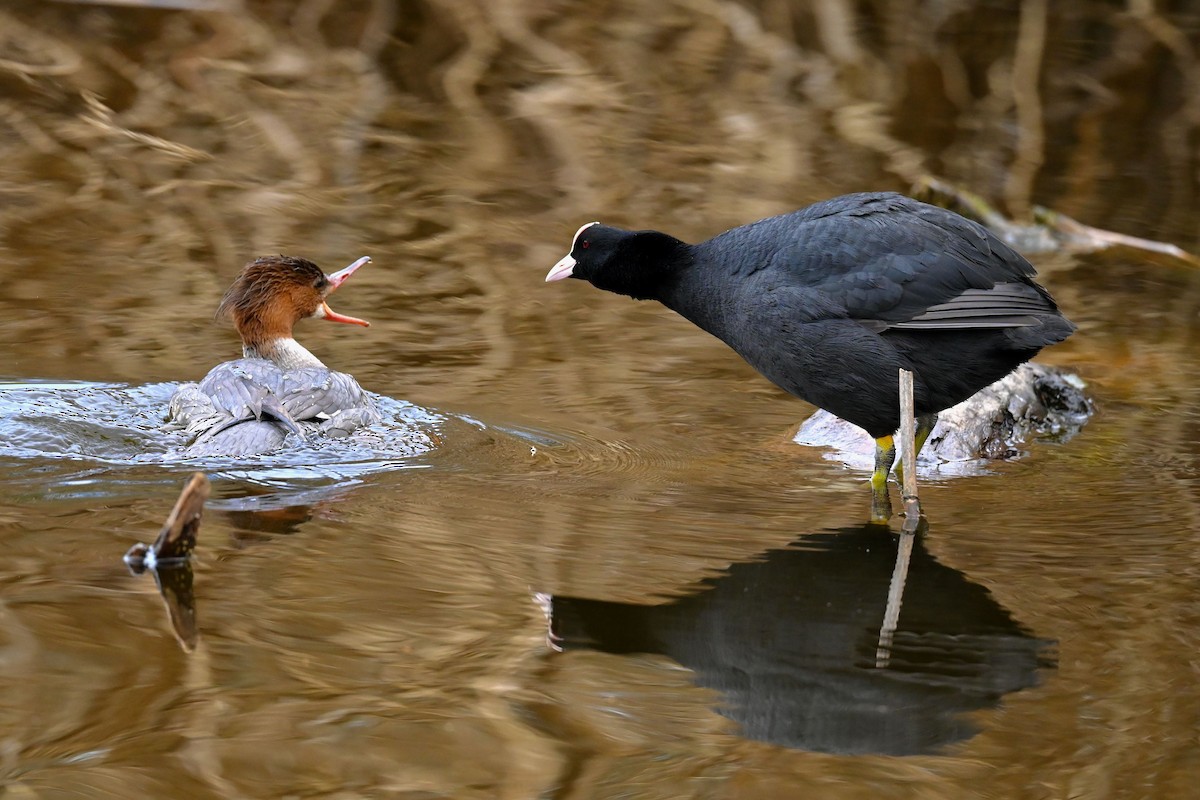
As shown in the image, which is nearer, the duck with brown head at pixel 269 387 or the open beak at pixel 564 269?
the duck with brown head at pixel 269 387

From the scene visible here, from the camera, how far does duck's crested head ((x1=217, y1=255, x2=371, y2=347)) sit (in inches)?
305

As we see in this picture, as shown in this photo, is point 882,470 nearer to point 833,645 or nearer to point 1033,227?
point 833,645

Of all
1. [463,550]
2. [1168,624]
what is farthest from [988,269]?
[463,550]

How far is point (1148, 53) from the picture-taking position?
17484 millimetres

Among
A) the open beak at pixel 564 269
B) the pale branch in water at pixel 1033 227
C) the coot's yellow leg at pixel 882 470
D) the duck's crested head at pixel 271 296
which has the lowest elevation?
the coot's yellow leg at pixel 882 470

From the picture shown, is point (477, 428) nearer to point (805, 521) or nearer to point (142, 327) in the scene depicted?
point (805, 521)

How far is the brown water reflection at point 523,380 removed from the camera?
4.18 meters

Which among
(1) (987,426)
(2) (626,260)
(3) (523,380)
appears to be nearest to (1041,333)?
(1) (987,426)

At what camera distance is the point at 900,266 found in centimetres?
609

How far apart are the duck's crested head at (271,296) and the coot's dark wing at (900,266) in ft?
8.37

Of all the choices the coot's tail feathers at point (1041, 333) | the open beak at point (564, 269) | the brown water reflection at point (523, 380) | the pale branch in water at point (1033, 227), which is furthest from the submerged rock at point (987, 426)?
the pale branch in water at point (1033, 227)

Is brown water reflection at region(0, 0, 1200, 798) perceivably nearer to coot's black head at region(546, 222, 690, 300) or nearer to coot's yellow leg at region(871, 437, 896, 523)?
coot's yellow leg at region(871, 437, 896, 523)

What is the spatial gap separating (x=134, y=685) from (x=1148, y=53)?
16.0m

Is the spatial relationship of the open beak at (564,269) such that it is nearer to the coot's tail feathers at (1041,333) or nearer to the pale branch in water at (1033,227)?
the coot's tail feathers at (1041,333)
